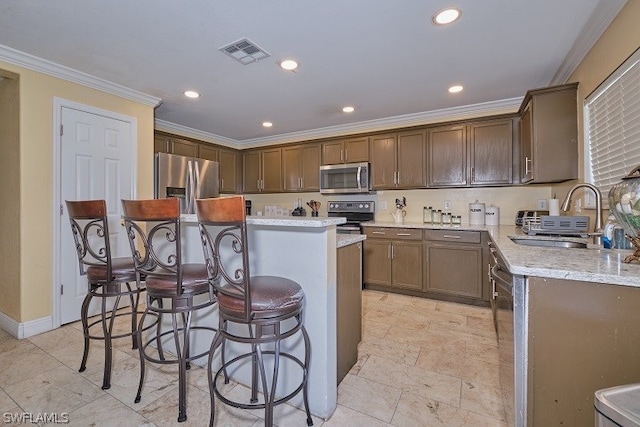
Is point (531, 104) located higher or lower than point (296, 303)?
higher

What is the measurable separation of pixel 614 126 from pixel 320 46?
6.79 ft

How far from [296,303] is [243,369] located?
0.83 m

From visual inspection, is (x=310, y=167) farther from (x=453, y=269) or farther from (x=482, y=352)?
(x=482, y=352)

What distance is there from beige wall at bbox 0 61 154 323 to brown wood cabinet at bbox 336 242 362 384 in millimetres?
2651

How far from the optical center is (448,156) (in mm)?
3646

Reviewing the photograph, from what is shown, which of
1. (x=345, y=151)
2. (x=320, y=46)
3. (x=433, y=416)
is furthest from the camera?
(x=345, y=151)

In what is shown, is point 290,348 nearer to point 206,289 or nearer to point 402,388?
point 206,289

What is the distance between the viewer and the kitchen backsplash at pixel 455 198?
3477 millimetres

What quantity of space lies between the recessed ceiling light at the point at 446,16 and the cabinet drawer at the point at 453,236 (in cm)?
213

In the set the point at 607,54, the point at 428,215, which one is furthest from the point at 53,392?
the point at 607,54

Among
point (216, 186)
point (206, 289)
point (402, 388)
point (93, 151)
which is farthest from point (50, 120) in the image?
point (402, 388)

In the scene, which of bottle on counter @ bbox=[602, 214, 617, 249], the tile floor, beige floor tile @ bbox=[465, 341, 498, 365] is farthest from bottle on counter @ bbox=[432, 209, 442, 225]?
bottle on counter @ bbox=[602, 214, 617, 249]

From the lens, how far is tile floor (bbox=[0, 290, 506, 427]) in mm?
1532

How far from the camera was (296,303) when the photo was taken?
1.33 metres
